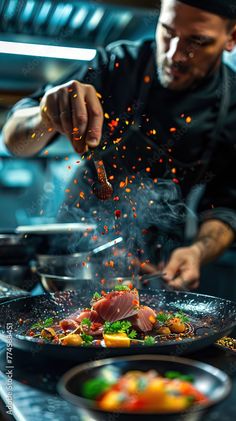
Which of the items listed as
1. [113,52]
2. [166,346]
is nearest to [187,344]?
[166,346]

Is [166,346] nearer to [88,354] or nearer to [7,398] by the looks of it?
[88,354]

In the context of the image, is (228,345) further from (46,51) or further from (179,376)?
(46,51)

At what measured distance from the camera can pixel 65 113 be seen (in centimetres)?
216

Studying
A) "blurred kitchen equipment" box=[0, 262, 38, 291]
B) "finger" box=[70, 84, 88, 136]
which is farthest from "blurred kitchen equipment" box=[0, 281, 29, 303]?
"finger" box=[70, 84, 88, 136]

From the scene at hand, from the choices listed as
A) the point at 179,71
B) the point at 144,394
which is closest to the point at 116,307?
the point at 144,394

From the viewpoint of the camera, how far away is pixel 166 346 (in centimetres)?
134

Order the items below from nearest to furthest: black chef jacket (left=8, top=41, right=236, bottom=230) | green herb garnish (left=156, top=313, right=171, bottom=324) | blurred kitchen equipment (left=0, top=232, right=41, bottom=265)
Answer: green herb garnish (left=156, top=313, right=171, bottom=324), blurred kitchen equipment (left=0, top=232, right=41, bottom=265), black chef jacket (left=8, top=41, right=236, bottom=230)

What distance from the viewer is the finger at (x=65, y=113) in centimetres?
215

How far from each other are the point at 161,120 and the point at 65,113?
1512 millimetres

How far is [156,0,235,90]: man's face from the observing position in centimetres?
284

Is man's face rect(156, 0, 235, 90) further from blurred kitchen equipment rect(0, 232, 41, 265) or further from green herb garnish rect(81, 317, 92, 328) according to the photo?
green herb garnish rect(81, 317, 92, 328)

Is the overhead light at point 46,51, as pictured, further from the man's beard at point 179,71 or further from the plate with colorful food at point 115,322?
the plate with colorful food at point 115,322

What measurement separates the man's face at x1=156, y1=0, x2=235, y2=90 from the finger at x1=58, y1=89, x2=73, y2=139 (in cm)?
106

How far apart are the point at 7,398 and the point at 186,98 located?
2682 millimetres
